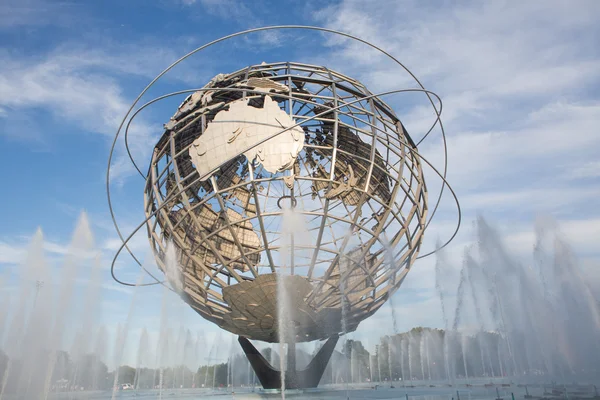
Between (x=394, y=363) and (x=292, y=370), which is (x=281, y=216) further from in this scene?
(x=394, y=363)

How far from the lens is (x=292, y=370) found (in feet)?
43.0

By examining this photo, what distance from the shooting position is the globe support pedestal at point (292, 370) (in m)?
13.1

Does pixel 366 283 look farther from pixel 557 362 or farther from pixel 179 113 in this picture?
pixel 557 362

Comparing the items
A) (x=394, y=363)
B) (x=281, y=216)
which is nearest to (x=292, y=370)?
(x=281, y=216)

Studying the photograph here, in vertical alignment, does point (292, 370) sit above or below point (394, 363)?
below

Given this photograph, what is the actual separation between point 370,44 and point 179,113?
575cm

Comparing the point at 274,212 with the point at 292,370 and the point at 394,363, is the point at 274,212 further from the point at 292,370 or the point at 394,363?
the point at 394,363

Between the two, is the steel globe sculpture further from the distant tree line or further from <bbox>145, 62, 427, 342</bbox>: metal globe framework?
the distant tree line

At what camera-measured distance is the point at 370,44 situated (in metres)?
12.1

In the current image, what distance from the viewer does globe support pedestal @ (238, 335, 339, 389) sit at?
1313 cm

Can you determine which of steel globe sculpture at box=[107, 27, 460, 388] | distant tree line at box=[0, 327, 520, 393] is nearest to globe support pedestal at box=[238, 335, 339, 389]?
steel globe sculpture at box=[107, 27, 460, 388]

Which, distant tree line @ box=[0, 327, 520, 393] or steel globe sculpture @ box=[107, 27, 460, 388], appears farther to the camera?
distant tree line @ box=[0, 327, 520, 393]

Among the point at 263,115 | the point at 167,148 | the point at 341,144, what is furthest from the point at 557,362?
the point at 167,148

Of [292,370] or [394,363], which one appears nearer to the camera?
[292,370]
